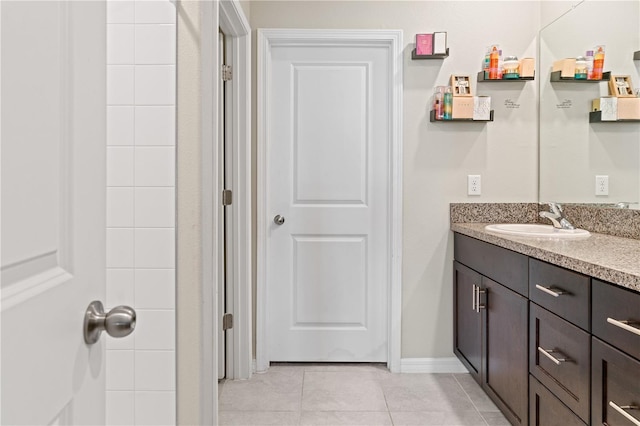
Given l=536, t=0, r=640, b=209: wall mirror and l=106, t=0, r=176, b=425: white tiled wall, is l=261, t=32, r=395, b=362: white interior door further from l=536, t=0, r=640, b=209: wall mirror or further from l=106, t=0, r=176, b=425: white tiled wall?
l=106, t=0, r=176, b=425: white tiled wall

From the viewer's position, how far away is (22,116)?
53cm

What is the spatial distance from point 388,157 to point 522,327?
4.32 ft

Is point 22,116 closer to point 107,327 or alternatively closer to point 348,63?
point 107,327

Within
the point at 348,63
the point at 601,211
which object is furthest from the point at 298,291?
the point at 601,211

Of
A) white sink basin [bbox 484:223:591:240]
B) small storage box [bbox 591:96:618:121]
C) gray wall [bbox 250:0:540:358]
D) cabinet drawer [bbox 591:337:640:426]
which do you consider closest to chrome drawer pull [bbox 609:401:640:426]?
cabinet drawer [bbox 591:337:640:426]

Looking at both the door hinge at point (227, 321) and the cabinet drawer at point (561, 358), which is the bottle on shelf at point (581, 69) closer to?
the cabinet drawer at point (561, 358)

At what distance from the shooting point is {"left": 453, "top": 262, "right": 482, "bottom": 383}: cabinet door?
2568 millimetres

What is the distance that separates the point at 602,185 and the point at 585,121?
341mm

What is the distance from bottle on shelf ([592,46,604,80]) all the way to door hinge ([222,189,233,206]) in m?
1.92

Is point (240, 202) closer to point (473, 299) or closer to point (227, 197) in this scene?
point (227, 197)

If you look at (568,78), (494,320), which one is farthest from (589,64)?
(494,320)

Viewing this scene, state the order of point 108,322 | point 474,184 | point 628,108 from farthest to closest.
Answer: point 474,184 → point 628,108 → point 108,322

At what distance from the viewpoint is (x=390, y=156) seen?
298cm

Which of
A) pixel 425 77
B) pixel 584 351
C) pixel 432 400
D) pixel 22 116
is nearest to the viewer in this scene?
pixel 22 116
